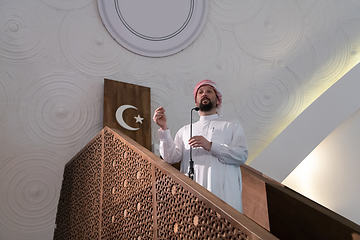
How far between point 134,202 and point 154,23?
3.45 m

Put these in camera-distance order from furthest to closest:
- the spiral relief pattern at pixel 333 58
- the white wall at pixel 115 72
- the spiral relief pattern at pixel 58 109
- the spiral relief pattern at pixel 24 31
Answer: the spiral relief pattern at pixel 333 58, the spiral relief pattern at pixel 24 31, the spiral relief pattern at pixel 58 109, the white wall at pixel 115 72

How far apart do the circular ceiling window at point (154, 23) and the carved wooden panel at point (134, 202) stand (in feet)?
7.13

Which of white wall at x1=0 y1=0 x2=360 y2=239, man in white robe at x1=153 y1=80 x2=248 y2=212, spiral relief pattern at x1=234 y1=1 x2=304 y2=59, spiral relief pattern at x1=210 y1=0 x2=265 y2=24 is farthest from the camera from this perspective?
spiral relief pattern at x1=234 y1=1 x2=304 y2=59

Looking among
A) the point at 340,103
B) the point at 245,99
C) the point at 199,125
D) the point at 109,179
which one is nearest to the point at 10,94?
the point at 109,179

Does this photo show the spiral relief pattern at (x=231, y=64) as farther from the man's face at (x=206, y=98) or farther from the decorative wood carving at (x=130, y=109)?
the man's face at (x=206, y=98)

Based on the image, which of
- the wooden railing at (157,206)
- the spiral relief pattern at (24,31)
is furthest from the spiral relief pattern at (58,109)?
the wooden railing at (157,206)

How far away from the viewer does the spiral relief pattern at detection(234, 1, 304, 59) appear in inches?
214

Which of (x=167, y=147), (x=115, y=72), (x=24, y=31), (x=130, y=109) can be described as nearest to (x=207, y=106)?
(x=167, y=147)

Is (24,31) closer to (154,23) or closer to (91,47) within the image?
(91,47)

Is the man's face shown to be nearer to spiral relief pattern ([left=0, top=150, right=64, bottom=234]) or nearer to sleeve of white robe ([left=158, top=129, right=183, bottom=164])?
sleeve of white robe ([left=158, top=129, right=183, bottom=164])

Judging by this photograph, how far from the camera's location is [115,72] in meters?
4.49

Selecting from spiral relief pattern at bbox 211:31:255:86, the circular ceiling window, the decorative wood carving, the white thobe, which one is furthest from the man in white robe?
spiral relief pattern at bbox 211:31:255:86

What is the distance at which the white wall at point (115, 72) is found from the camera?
364 centimetres

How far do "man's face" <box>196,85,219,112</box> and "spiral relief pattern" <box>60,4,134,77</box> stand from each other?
1859 mm
